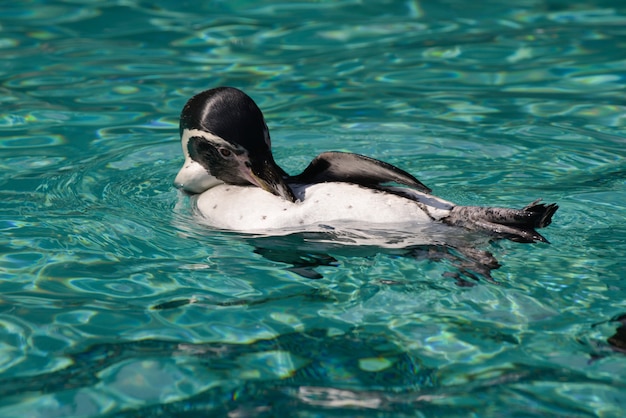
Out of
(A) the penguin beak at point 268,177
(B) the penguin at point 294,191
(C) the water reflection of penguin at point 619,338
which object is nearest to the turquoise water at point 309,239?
(C) the water reflection of penguin at point 619,338

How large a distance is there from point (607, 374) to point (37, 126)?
5.07 metres

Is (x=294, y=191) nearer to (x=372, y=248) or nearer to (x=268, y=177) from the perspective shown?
(x=268, y=177)

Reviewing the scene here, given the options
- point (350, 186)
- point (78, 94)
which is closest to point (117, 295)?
point (350, 186)

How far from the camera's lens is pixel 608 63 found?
28.0 feet

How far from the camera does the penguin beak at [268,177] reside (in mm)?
5016

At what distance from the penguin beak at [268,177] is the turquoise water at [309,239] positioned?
0.29 metres

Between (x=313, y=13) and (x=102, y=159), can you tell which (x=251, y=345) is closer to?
(x=102, y=159)

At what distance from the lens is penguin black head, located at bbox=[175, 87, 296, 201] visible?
5.15 m

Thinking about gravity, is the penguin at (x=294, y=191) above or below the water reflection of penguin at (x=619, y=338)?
above

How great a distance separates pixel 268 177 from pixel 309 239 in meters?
0.44

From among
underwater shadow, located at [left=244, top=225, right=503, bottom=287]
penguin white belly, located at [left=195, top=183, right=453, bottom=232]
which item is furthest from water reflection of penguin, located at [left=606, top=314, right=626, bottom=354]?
penguin white belly, located at [left=195, top=183, right=453, bottom=232]

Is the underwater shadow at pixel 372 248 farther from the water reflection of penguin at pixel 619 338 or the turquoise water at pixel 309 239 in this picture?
the water reflection of penguin at pixel 619 338

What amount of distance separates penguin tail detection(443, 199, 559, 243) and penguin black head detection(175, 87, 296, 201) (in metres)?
0.88

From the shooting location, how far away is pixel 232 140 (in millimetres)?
5227
